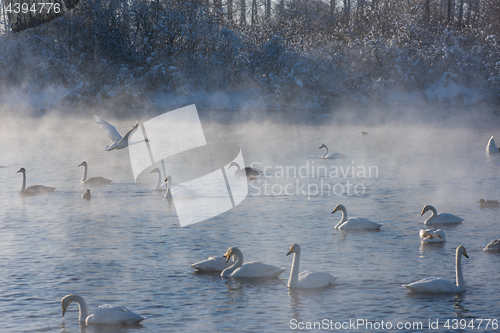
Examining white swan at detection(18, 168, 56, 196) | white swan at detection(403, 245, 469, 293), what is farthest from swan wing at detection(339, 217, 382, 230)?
white swan at detection(18, 168, 56, 196)

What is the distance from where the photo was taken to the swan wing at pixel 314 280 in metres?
9.97

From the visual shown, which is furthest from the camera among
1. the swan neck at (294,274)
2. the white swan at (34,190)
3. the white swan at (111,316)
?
the white swan at (34,190)

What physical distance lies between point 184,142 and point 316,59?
780 inches

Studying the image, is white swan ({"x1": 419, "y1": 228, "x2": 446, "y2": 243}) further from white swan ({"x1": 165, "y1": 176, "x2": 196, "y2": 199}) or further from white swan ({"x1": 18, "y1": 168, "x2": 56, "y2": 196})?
white swan ({"x1": 18, "y1": 168, "x2": 56, "y2": 196})

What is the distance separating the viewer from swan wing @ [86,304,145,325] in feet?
27.7

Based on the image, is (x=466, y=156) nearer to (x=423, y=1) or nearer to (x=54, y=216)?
(x=54, y=216)

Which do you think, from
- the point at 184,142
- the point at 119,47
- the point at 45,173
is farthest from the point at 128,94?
the point at 45,173

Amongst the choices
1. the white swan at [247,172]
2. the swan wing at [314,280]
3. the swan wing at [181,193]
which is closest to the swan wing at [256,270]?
the swan wing at [314,280]

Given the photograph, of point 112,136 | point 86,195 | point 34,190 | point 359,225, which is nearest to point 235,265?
point 359,225

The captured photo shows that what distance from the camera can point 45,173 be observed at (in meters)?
22.0

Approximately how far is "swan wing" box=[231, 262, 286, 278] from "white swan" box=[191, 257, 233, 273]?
1.44ft

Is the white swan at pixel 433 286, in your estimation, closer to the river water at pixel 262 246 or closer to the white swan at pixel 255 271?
the river water at pixel 262 246

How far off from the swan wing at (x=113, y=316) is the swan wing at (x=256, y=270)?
237 centimetres

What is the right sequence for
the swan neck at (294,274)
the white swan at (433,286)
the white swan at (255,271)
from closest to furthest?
1. the white swan at (433,286)
2. the swan neck at (294,274)
3. the white swan at (255,271)
